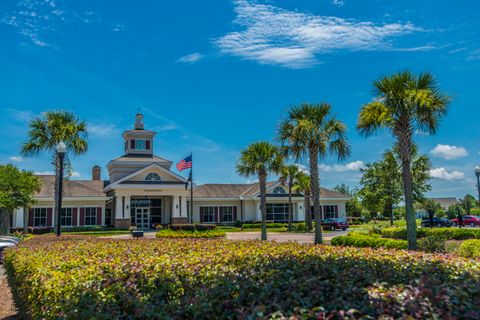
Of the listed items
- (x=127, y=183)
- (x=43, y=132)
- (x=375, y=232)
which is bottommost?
(x=375, y=232)

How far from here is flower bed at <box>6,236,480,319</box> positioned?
3.35 meters

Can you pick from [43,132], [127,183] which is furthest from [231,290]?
[127,183]

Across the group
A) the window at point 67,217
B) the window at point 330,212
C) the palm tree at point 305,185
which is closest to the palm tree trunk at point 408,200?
the palm tree at point 305,185

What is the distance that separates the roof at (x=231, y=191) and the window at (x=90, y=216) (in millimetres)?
11208

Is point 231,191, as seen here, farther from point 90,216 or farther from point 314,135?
point 314,135

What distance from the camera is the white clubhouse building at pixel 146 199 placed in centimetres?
4244

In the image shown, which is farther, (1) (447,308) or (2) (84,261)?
(2) (84,261)

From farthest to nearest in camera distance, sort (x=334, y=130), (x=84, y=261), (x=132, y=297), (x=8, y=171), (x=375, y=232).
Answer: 1. (x=8, y=171)
2. (x=375, y=232)
3. (x=334, y=130)
4. (x=84, y=261)
5. (x=132, y=297)

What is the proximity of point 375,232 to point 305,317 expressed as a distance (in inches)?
1060

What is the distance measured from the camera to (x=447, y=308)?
3.31 meters

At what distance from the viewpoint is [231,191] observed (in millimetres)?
52375

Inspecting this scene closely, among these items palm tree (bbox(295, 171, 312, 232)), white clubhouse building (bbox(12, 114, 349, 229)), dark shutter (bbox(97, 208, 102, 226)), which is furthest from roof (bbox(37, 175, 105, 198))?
palm tree (bbox(295, 171, 312, 232))

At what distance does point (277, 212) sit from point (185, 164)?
1621 centimetres

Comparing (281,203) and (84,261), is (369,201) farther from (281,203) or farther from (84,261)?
(84,261)
